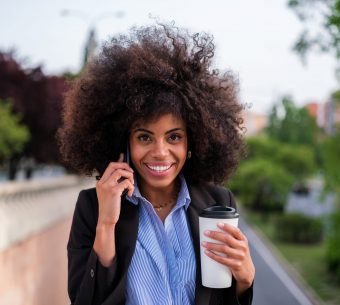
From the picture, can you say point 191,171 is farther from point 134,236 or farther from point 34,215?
point 34,215

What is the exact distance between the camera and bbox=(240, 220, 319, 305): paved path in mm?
9064

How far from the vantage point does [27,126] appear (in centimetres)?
1808

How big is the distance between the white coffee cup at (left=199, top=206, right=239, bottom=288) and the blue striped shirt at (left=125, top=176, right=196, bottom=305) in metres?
0.09

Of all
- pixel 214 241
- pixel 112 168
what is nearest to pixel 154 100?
pixel 112 168

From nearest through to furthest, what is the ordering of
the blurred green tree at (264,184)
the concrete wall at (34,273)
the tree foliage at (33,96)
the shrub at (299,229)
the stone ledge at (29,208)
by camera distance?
1. the concrete wall at (34,273)
2. the stone ledge at (29,208)
3. the shrub at (299,229)
4. the tree foliage at (33,96)
5. the blurred green tree at (264,184)

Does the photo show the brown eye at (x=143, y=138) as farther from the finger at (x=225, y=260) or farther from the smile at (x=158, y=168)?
the finger at (x=225, y=260)

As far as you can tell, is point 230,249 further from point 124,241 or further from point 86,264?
point 86,264

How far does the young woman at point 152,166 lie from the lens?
186 centimetres

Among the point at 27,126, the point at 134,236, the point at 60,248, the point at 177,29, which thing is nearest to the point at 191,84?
the point at 177,29

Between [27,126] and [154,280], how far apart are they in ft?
55.4

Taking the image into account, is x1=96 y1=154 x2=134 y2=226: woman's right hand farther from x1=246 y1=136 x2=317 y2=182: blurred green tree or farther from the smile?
x1=246 y1=136 x2=317 y2=182: blurred green tree

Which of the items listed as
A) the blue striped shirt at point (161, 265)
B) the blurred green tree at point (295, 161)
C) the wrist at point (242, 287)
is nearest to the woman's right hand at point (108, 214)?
the blue striped shirt at point (161, 265)

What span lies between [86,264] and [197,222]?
0.42 metres

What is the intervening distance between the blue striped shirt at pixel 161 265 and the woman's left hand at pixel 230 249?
0.13m
